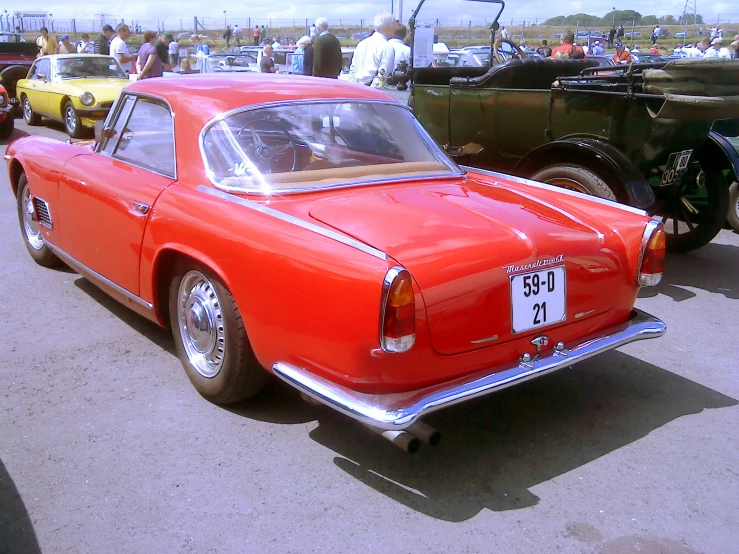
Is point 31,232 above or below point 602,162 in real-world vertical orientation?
below

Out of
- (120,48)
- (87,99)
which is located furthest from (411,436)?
(120,48)

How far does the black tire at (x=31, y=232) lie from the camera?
5.29 meters

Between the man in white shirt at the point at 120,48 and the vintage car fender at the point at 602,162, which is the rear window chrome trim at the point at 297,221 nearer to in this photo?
the vintage car fender at the point at 602,162

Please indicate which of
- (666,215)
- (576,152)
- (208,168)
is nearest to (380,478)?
(208,168)

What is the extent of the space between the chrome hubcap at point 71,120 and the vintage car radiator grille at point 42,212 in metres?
7.61

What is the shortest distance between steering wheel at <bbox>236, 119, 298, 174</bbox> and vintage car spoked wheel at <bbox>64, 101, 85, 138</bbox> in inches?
362

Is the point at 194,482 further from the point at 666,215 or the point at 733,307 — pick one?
the point at 666,215

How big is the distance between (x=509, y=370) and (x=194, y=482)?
1307mm

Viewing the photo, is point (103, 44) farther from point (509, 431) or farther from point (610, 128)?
point (509, 431)

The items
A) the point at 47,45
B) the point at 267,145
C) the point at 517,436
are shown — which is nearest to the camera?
the point at 517,436

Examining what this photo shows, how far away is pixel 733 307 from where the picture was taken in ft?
16.7

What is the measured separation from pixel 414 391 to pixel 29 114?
13.4m

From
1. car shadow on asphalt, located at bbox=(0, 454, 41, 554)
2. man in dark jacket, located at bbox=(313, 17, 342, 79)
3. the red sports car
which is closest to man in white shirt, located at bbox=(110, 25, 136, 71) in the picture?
man in dark jacket, located at bbox=(313, 17, 342, 79)

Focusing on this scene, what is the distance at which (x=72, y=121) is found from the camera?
11914 mm
